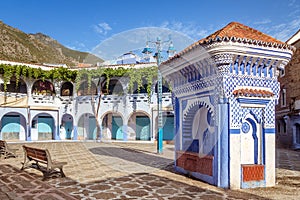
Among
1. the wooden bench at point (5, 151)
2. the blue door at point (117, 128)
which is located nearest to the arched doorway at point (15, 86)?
the blue door at point (117, 128)

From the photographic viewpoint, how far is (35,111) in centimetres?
2317

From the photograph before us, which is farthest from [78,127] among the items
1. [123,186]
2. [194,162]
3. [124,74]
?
[123,186]

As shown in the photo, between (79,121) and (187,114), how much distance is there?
56.3ft

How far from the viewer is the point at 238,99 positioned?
7.04 meters

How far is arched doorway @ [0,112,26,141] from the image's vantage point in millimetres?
22763

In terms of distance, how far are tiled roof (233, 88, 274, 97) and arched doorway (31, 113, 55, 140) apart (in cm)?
2052

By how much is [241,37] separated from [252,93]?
1408mm

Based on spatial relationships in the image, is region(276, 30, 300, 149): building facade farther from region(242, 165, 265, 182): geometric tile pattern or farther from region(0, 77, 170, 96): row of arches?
region(242, 165, 265, 182): geometric tile pattern

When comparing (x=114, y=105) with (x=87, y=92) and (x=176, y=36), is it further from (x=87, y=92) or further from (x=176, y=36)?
(x=176, y=36)

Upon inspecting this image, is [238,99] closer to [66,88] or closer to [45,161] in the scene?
[45,161]

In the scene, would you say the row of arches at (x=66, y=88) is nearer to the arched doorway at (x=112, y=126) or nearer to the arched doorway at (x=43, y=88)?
the arched doorway at (x=43, y=88)

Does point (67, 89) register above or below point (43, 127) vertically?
above

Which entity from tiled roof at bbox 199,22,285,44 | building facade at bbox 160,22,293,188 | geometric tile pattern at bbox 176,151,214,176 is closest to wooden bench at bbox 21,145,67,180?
geometric tile pattern at bbox 176,151,214,176

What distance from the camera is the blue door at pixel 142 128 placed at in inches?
922
